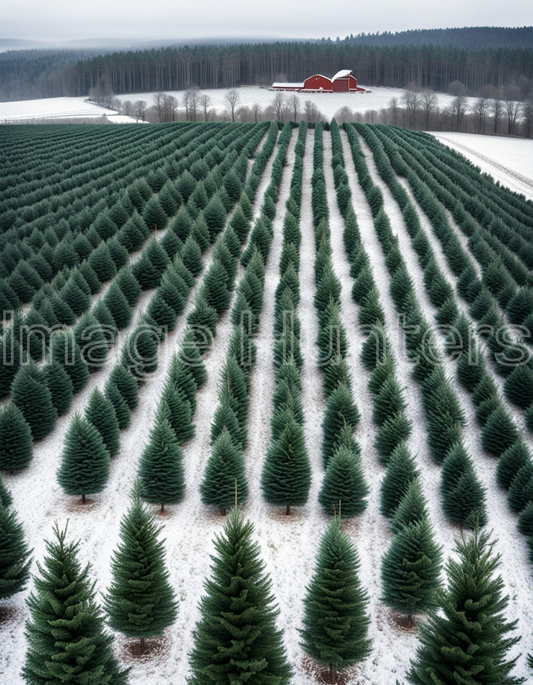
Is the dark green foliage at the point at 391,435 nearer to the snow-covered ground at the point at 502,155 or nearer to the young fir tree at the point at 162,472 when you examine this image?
the young fir tree at the point at 162,472

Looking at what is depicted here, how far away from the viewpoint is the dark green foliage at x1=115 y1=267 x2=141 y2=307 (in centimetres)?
3169

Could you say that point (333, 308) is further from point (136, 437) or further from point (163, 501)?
point (163, 501)

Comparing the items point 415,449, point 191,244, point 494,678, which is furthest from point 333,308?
point 494,678

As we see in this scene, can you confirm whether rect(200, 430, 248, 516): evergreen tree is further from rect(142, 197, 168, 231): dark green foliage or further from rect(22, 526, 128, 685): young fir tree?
rect(142, 197, 168, 231): dark green foliage

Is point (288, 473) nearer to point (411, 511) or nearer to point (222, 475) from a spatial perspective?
point (222, 475)

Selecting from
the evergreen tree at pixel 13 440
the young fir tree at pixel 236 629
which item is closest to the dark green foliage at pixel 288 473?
the young fir tree at pixel 236 629

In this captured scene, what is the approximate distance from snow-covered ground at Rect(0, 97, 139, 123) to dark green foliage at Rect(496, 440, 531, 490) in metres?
102

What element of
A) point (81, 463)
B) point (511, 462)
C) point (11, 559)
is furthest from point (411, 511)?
point (11, 559)

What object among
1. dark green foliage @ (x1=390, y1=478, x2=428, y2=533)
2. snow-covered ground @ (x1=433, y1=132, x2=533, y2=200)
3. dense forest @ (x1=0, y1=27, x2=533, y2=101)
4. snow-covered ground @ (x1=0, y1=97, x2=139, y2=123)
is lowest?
dark green foliage @ (x1=390, y1=478, x2=428, y2=533)

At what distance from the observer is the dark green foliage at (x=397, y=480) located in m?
19.2

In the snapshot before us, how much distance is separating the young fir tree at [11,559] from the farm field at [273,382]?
338mm

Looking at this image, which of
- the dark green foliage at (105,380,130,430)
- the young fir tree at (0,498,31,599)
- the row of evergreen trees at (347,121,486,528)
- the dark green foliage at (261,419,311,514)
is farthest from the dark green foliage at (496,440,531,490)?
the young fir tree at (0,498,31,599)

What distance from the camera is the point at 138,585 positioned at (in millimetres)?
13977

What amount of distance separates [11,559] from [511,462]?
50.3 feet
